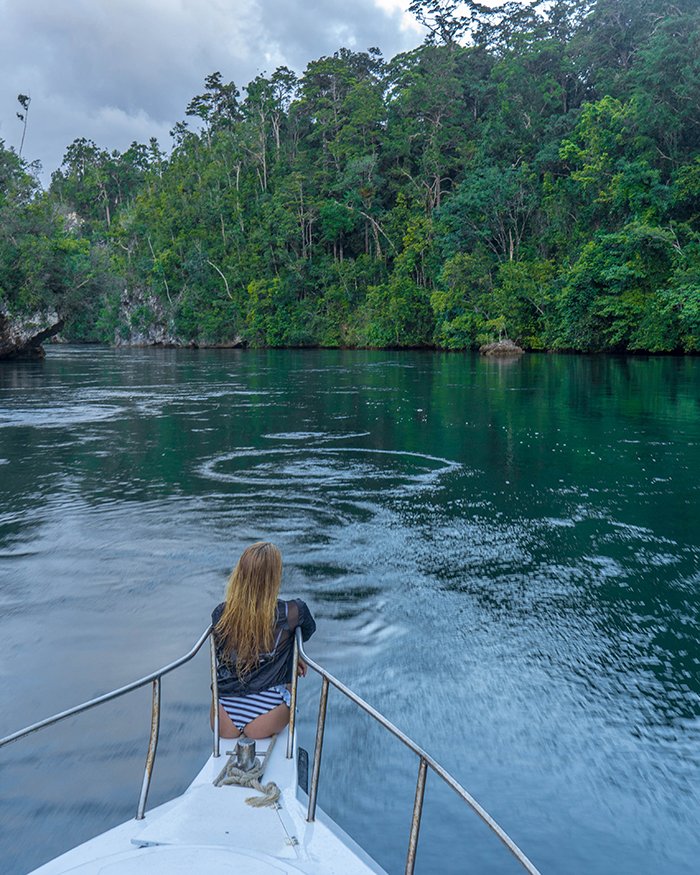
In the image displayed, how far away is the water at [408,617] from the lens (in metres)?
4.40

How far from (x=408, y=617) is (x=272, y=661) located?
3219 mm

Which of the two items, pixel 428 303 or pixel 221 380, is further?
pixel 428 303

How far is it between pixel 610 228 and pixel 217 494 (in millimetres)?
40438

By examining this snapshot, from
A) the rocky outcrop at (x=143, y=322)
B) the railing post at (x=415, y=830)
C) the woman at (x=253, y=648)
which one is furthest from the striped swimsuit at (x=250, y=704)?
the rocky outcrop at (x=143, y=322)

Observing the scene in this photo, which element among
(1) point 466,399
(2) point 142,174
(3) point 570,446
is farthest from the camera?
(2) point 142,174

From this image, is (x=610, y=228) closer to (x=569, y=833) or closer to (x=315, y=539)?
(x=315, y=539)

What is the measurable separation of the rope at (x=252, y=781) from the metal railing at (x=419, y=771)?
19 cm

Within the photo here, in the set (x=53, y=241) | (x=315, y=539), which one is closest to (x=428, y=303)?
(x=53, y=241)

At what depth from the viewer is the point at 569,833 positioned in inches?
163

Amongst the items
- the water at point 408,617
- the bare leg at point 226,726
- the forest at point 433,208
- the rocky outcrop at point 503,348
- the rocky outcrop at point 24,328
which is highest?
the forest at point 433,208

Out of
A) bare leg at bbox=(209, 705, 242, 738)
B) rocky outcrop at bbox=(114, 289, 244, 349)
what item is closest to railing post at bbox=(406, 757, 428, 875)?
bare leg at bbox=(209, 705, 242, 738)

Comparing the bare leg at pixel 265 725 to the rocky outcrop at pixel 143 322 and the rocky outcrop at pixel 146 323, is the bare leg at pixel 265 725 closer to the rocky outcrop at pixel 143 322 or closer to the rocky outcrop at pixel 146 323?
the rocky outcrop at pixel 146 323

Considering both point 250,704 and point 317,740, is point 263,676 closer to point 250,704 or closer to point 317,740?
point 250,704

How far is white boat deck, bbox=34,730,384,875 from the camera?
9.33 feet
